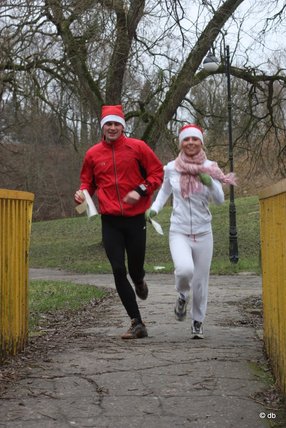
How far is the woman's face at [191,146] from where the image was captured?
6266 mm

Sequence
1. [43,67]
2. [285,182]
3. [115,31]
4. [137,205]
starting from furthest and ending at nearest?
[43,67] < [115,31] < [137,205] < [285,182]

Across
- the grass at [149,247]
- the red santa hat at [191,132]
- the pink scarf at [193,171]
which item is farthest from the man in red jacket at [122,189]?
the grass at [149,247]

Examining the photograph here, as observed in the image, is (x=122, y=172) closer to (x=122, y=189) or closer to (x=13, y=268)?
(x=122, y=189)

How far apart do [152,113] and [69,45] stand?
599cm

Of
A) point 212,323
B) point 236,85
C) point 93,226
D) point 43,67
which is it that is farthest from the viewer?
point 93,226

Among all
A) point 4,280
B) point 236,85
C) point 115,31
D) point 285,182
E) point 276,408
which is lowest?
point 276,408

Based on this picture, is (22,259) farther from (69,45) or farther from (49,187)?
(49,187)

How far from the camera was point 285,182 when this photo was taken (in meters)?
3.42

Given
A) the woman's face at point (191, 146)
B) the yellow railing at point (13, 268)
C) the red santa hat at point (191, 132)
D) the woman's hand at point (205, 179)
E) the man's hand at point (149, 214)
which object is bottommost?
the yellow railing at point (13, 268)

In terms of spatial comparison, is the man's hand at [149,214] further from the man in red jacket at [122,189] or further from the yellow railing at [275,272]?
the yellow railing at [275,272]

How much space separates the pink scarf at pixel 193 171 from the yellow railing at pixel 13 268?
4.72ft

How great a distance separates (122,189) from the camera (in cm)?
620

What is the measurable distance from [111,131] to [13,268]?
1.81 meters

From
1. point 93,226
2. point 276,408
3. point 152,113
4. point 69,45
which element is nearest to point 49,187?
point 93,226
